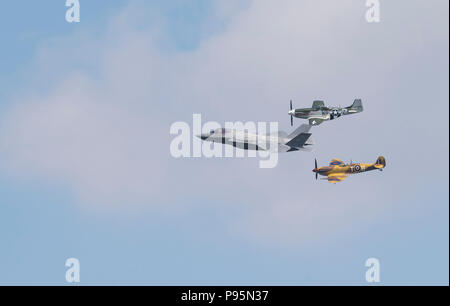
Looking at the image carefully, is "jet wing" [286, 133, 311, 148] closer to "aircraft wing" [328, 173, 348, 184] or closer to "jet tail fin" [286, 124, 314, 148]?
"jet tail fin" [286, 124, 314, 148]

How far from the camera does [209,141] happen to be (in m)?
193

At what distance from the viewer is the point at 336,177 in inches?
7470

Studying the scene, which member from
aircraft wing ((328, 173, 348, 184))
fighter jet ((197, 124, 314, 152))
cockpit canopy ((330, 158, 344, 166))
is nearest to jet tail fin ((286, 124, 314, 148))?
fighter jet ((197, 124, 314, 152))

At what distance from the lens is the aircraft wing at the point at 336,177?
18891cm

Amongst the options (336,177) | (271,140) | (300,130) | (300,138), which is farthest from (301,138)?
(336,177)

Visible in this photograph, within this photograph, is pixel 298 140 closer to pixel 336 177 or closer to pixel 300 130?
pixel 300 130

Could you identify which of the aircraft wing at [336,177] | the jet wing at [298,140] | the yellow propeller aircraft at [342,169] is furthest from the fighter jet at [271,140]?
the aircraft wing at [336,177]

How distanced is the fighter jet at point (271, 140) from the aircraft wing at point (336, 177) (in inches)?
297

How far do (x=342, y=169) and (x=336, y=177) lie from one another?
2359 millimetres

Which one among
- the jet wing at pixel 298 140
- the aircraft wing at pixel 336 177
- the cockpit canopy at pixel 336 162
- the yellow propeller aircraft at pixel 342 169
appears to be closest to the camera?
the jet wing at pixel 298 140

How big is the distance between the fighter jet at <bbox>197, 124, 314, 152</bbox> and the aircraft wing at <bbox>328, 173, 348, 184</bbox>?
7.54 metres

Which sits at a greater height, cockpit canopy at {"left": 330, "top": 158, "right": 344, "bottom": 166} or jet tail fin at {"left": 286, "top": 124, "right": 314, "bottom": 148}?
jet tail fin at {"left": 286, "top": 124, "right": 314, "bottom": 148}

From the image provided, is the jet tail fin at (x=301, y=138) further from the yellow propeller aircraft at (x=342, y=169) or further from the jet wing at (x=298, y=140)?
the yellow propeller aircraft at (x=342, y=169)

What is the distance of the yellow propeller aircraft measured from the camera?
18988cm
